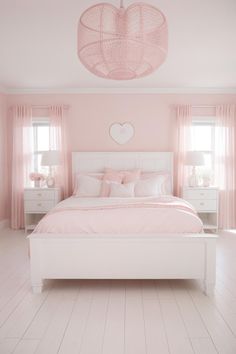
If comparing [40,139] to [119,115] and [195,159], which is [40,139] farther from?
[195,159]

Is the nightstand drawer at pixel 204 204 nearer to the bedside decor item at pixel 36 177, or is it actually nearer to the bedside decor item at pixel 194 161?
the bedside decor item at pixel 194 161

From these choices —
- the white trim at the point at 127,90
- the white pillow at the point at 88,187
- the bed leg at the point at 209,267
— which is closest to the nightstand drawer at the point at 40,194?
the white pillow at the point at 88,187

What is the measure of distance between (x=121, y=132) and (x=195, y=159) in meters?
1.41

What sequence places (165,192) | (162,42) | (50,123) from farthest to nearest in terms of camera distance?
(50,123) → (165,192) → (162,42)

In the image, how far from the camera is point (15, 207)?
5762 millimetres

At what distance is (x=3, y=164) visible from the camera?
5.79m

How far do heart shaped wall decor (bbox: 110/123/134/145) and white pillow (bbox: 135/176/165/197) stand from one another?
3.56ft

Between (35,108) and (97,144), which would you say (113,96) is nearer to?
(97,144)

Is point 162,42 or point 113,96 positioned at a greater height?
point 113,96

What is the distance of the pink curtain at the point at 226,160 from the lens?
18.6 feet

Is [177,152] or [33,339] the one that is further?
[177,152]

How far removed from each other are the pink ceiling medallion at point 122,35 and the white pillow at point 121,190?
100 inches

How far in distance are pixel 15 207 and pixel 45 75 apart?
2400 millimetres

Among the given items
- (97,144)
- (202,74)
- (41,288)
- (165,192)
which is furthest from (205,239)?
(97,144)
